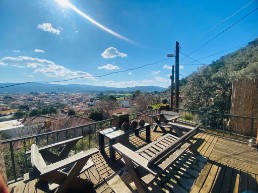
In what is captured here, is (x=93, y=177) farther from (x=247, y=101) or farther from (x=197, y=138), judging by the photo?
(x=247, y=101)

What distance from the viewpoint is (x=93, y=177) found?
3604mm

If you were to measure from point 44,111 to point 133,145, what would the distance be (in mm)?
44067

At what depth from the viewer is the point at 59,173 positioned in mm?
2607

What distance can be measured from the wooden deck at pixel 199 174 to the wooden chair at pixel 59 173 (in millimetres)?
536

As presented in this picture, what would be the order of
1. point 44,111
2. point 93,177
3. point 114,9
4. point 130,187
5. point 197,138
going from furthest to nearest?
point 44,111 → point 114,9 → point 197,138 → point 93,177 → point 130,187

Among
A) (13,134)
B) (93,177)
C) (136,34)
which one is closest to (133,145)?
(93,177)

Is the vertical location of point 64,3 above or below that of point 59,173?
above

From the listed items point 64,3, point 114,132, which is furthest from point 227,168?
point 64,3

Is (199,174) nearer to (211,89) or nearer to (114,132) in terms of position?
(114,132)

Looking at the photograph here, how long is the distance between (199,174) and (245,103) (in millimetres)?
5444

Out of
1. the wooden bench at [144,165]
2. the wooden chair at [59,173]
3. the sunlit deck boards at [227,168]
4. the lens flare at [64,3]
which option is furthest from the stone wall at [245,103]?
the lens flare at [64,3]

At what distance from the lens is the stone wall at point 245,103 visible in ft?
23.3

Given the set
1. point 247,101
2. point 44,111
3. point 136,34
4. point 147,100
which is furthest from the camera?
point 44,111

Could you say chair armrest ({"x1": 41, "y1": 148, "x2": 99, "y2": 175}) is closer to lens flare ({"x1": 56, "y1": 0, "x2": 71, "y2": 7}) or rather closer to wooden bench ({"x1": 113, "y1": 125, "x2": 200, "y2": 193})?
wooden bench ({"x1": 113, "y1": 125, "x2": 200, "y2": 193})
